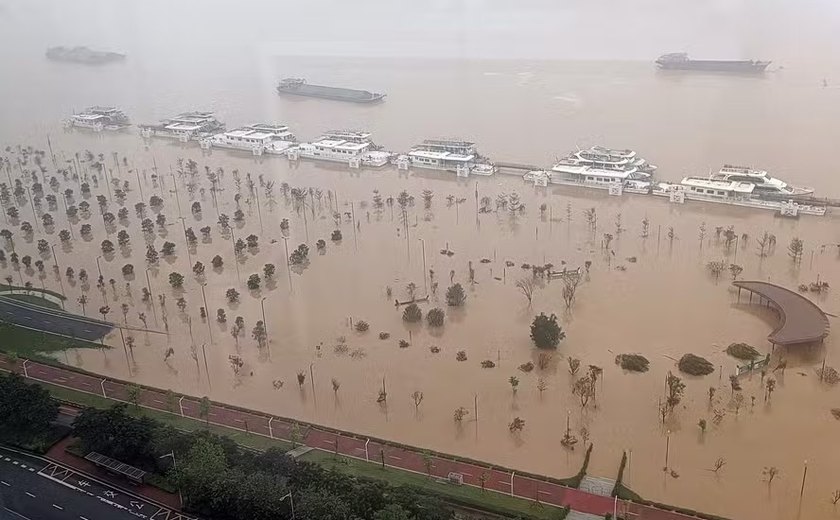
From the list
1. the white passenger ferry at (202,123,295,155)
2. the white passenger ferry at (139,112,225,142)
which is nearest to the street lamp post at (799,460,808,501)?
the white passenger ferry at (202,123,295,155)

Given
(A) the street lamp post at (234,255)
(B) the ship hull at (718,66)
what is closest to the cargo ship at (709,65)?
(B) the ship hull at (718,66)

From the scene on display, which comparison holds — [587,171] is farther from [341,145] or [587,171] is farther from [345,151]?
[341,145]

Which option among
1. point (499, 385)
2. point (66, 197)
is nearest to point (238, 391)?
point (499, 385)

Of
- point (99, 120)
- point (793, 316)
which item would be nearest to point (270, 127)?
point (99, 120)

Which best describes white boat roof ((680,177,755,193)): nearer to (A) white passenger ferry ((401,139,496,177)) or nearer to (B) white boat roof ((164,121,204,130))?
(A) white passenger ferry ((401,139,496,177))

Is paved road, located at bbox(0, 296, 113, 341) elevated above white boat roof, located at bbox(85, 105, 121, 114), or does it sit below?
below

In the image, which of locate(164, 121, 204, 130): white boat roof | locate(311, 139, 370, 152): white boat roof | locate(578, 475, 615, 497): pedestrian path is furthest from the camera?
A: locate(164, 121, 204, 130): white boat roof
